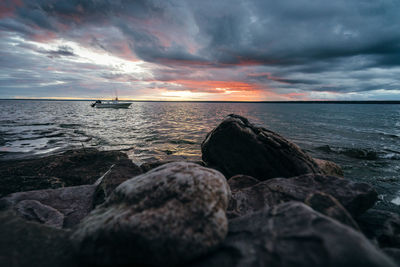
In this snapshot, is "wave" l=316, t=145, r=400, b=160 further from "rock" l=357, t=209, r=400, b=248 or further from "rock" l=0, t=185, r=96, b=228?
"rock" l=0, t=185, r=96, b=228

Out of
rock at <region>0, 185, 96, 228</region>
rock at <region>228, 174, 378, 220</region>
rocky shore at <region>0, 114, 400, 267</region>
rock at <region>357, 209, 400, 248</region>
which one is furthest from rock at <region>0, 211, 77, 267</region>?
rock at <region>357, 209, 400, 248</region>

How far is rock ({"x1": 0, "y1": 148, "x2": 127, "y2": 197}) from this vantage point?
576 centimetres

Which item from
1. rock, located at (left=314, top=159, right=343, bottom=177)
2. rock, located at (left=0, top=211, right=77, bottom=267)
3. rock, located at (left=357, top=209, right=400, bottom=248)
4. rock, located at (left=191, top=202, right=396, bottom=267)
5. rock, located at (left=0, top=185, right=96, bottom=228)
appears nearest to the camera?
rock, located at (left=191, top=202, right=396, bottom=267)

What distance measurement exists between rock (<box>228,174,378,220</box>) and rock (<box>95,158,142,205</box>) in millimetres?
3330

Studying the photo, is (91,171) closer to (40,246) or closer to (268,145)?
(40,246)

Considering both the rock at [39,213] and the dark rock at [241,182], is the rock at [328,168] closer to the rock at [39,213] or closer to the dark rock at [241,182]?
the dark rock at [241,182]

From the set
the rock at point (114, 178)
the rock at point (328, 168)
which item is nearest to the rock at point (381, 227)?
the rock at point (328, 168)

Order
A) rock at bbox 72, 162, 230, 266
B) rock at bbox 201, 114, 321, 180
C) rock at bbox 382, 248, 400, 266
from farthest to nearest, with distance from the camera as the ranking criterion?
rock at bbox 201, 114, 321, 180
rock at bbox 382, 248, 400, 266
rock at bbox 72, 162, 230, 266

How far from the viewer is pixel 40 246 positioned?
262 cm

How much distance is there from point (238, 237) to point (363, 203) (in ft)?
10.9

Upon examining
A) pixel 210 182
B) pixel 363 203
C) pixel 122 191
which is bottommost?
pixel 363 203

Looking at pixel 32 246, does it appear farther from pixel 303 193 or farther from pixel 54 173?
pixel 54 173

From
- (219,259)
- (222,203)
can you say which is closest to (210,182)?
(222,203)

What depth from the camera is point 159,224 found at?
2.30m
